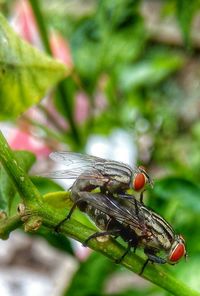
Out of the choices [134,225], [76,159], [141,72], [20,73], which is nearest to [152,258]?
[134,225]

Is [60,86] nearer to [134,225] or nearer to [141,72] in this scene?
[141,72]

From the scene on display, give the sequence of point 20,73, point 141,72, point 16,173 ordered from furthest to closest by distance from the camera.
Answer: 1. point 141,72
2. point 20,73
3. point 16,173

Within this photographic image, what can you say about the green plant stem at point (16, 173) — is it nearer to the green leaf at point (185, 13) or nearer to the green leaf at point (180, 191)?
the green leaf at point (180, 191)

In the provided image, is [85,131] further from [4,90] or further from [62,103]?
[4,90]

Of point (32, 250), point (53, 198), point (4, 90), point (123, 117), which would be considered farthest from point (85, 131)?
point (32, 250)

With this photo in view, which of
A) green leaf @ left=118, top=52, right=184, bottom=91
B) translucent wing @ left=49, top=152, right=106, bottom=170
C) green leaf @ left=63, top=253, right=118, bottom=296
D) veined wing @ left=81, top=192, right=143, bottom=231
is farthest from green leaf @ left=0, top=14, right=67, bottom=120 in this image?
green leaf @ left=118, top=52, right=184, bottom=91

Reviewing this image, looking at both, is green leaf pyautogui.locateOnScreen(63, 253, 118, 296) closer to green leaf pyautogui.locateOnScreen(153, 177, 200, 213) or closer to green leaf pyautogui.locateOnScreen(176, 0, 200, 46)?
green leaf pyautogui.locateOnScreen(153, 177, 200, 213)

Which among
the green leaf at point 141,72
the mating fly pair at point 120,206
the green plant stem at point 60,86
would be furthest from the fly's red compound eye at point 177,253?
the green leaf at point 141,72
